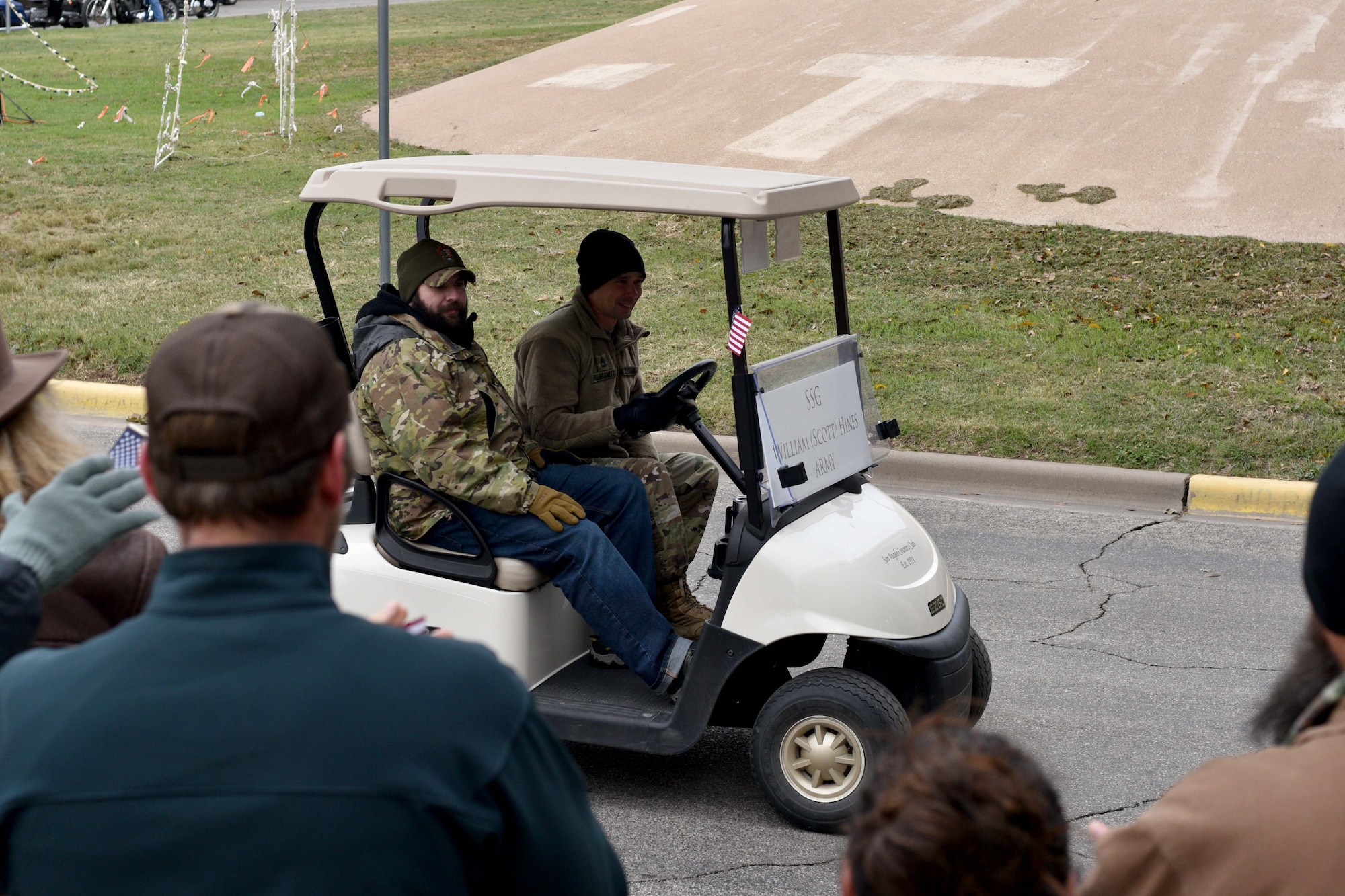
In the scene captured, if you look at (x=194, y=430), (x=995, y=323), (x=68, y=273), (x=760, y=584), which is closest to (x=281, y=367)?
(x=194, y=430)

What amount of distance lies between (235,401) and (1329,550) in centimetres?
118

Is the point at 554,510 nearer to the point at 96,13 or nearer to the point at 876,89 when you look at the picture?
the point at 876,89

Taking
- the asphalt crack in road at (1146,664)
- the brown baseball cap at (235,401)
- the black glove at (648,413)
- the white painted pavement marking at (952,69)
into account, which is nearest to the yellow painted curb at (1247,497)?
the asphalt crack in road at (1146,664)

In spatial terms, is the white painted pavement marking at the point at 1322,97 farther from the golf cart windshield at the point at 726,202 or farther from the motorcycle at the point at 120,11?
the motorcycle at the point at 120,11

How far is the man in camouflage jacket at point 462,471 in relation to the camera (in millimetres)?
3932

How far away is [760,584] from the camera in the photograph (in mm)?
3814

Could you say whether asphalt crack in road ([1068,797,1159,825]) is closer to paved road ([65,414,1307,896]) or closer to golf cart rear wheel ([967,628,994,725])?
paved road ([65,414,1307,896])

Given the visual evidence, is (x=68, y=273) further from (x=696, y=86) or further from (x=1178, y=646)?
(x=1178, y=646)

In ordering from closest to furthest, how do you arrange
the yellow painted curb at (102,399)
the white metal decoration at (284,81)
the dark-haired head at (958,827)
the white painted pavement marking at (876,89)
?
the dark-haired head at (958,827) → the yellow painted curb at (102,399) → the white painted pavement marking at (876,89) → the white metal decoration at (284,81)

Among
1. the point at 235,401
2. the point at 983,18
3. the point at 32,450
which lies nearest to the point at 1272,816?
the point at 235,401

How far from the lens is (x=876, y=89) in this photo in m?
15.9

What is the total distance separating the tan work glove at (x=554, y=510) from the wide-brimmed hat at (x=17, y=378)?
1784mm

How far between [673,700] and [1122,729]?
1688 millimetres

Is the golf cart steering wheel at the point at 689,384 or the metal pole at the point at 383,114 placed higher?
the metal pole at the point at 383,114
